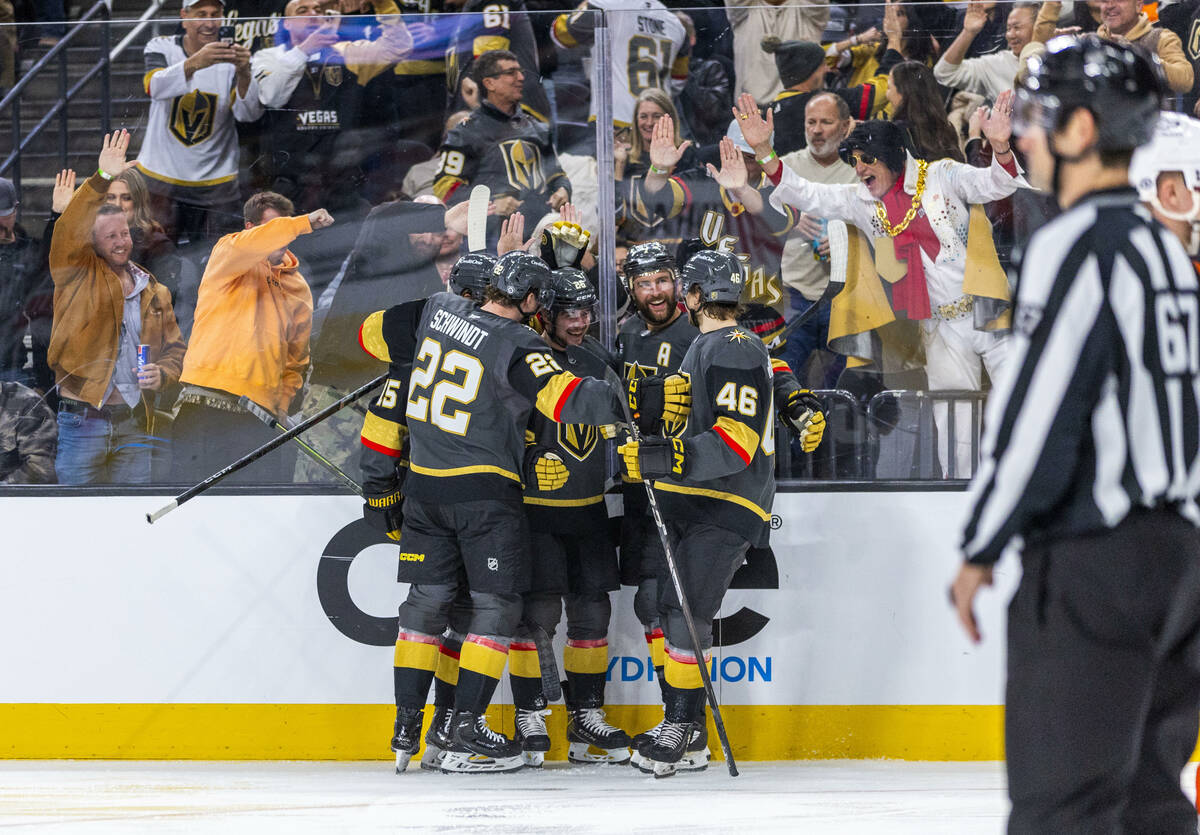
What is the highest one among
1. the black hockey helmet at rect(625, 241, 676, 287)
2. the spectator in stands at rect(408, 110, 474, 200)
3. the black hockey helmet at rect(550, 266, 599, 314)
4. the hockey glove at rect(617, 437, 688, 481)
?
the spectator in stands at rect(408, 110, 474, 200)

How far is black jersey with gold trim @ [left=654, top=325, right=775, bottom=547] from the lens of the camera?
11.8 ft

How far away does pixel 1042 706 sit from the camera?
159 cm

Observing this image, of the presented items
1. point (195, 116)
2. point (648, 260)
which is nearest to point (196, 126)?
point (195, 116)

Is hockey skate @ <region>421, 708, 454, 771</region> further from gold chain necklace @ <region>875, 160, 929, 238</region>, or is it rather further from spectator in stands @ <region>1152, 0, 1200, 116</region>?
spectator in stands @ <region>1152, 0, 1200, 116</region>

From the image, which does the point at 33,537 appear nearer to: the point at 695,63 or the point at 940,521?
the point at 695,63

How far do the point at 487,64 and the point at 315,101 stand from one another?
588 mm

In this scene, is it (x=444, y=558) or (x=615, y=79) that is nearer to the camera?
(x=444, y=558)

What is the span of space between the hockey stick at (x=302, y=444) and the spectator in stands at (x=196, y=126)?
58 cm

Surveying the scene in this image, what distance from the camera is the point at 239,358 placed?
13.9 ft

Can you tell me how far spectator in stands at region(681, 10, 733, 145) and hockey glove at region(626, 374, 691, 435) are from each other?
2.82 ft

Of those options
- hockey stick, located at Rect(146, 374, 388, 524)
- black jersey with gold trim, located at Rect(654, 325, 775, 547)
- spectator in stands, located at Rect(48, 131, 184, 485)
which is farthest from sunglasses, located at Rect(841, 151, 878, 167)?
spectator in stands, located at Rect(48, 131, 184, 485)

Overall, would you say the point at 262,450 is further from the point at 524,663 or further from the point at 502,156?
the point at 502,156

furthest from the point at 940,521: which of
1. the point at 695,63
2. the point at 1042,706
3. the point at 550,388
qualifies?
the point at 1042,706

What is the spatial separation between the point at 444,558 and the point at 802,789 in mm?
1255
